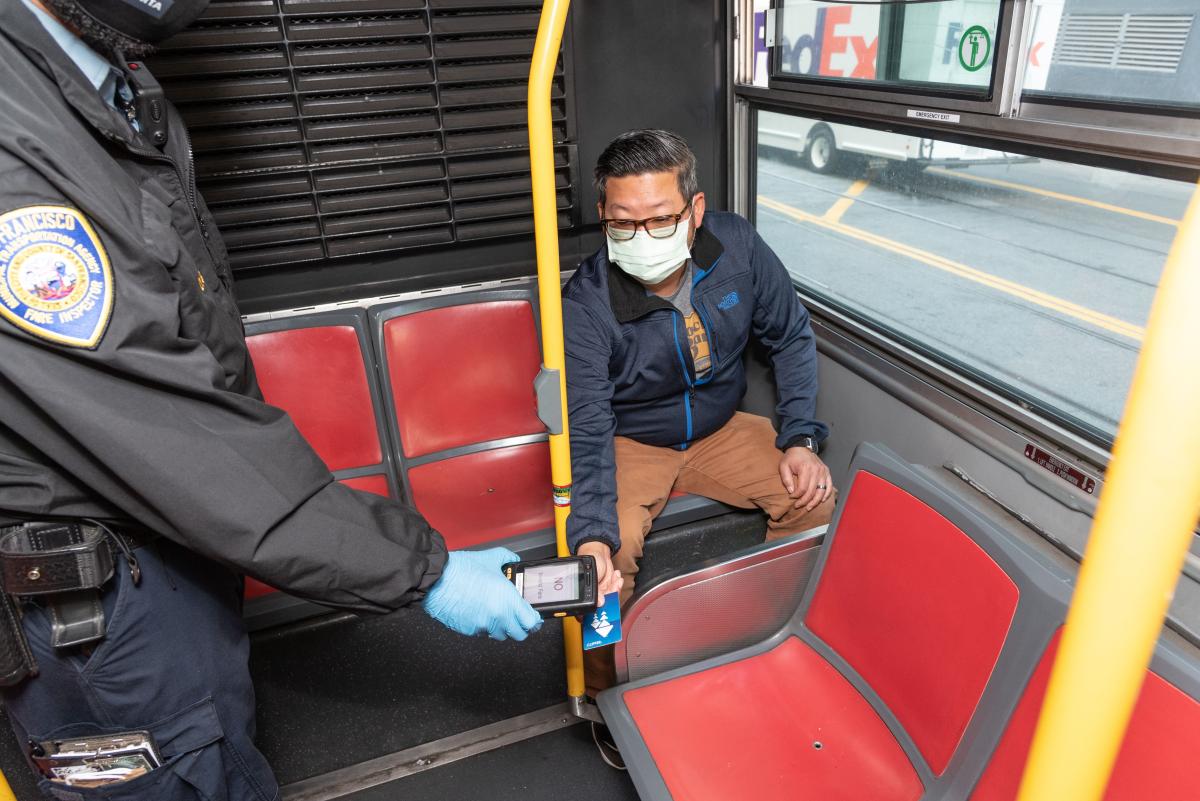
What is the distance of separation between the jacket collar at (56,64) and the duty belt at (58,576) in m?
0.60

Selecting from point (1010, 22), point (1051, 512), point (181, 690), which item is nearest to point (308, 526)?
point (181, 690)

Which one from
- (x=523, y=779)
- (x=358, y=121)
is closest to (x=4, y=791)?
(x=523, y=779)

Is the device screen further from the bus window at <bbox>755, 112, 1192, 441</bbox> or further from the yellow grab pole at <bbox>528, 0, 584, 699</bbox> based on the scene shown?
the bus window at <bbox>755, 112, 1192, 441</bbox>

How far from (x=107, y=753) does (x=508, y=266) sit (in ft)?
6.78

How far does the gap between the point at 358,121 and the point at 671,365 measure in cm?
139

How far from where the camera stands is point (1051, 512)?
1.85 metres

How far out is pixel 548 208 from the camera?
1.50m

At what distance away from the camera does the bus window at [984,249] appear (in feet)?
7.23

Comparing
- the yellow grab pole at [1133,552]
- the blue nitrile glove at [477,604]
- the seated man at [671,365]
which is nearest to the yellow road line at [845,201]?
the seated man at [671,365]

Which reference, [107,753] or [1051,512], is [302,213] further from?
[1051,512]

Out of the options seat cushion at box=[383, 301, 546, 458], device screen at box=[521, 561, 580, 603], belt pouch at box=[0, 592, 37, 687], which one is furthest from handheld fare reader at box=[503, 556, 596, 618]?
seat cushion at box=[383, 301, 546, 458]

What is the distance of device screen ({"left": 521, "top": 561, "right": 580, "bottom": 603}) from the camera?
154cm

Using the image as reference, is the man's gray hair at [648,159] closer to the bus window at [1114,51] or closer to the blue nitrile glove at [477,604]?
the bus window at [1114,51]

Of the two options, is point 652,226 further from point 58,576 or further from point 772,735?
point 58,576
